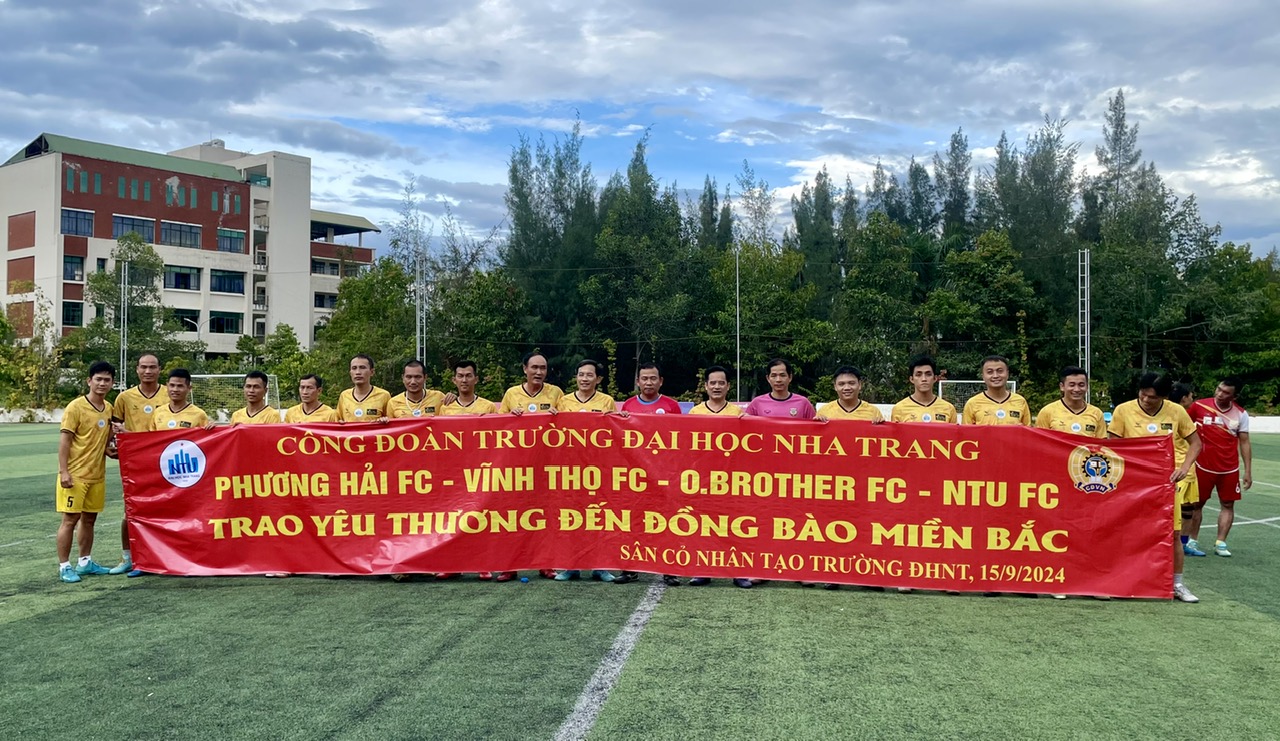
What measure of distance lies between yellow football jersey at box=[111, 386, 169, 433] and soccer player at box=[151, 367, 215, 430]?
8 cm

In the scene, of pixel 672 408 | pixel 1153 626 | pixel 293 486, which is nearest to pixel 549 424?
pixel 672 408

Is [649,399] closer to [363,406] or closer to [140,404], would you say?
[363,406]

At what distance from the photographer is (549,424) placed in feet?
22.6

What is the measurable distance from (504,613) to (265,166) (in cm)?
6503

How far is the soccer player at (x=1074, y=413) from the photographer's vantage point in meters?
6.82

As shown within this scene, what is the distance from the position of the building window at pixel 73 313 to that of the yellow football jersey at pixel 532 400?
5489 cm

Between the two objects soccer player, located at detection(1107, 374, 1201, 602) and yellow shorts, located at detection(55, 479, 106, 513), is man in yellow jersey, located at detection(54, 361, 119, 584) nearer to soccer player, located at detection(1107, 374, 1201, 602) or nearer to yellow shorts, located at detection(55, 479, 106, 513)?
yellow shorts, located at detection(55, 479, 106, 513)

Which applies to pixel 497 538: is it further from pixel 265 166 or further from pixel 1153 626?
pixel 265 166

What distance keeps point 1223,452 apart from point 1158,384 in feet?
7.77

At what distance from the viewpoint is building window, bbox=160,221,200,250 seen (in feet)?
190

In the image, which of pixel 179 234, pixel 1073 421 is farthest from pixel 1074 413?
pixel 179 234

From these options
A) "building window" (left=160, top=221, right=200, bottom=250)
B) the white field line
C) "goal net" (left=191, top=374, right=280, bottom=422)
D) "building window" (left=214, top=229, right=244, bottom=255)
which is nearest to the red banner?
the white field line

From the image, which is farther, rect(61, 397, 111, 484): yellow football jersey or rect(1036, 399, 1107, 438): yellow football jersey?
rect(61, 397, 111, 484): yellow football jersey

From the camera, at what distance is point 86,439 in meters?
7.21
